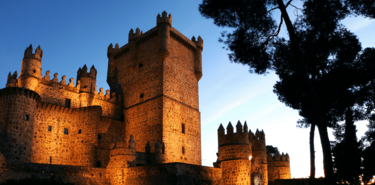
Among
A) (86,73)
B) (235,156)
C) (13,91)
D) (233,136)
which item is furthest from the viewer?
(86,73)

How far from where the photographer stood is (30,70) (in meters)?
24.4

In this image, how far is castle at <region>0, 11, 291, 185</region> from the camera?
20033mm

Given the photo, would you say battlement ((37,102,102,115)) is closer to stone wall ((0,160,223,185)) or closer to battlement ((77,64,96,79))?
battlement ((77,64,96,79))

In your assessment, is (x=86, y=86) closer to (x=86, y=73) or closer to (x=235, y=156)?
(x=86, y=73)

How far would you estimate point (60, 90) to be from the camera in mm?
26531

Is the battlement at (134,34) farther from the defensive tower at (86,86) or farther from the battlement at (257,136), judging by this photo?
the battlement at (257,136)

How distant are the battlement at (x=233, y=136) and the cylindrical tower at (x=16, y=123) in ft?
44.7

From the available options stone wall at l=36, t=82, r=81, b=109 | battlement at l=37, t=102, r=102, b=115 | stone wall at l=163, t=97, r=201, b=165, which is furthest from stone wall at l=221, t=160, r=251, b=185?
stone wall at l=36, t=82, r=81, b=109

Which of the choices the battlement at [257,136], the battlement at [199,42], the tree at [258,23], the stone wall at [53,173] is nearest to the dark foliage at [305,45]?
the tree at [258,23]

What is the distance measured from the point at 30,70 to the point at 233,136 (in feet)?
55.0

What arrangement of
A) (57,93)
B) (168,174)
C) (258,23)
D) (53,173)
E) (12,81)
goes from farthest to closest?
(57,93) → (12,81) → (168,174) → (53,173) → (258,23)

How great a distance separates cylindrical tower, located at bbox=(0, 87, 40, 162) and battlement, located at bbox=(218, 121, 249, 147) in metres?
13.6

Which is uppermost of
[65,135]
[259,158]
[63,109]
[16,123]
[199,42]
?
[199,42]

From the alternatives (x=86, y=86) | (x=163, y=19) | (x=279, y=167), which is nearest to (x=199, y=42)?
(x=163, y=19)
